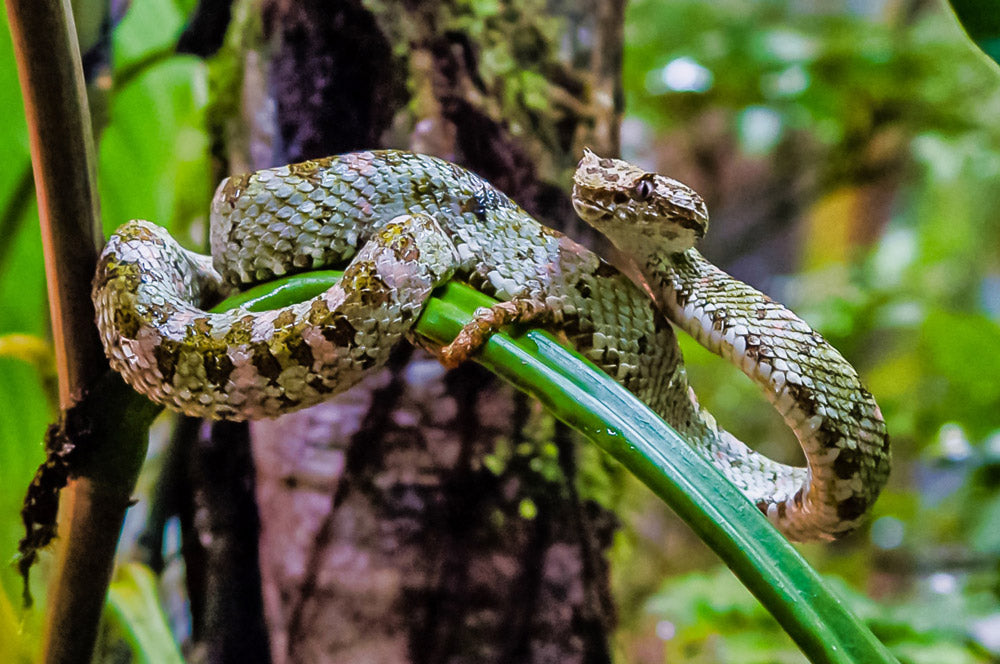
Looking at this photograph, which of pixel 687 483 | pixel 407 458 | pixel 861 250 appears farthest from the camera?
pixel 861 250

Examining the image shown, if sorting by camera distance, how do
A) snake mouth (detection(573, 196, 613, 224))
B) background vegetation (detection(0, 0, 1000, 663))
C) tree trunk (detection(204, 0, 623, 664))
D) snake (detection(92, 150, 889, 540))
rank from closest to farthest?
snake (detection(92, 150, 889, 540)), snake mouth (detection(573, 196, 613, 224)), tree trunk (detection(204, 0, 623, 664)), background vegetation (detection(0, 0, 1000, 663))

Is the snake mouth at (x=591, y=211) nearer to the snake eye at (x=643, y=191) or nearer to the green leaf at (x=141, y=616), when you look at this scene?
the snake eye at (x=643, y=191)

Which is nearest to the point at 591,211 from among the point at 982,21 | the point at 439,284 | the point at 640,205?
the point at 640,205

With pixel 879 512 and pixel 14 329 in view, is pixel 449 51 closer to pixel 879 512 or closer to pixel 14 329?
pixel 14 329

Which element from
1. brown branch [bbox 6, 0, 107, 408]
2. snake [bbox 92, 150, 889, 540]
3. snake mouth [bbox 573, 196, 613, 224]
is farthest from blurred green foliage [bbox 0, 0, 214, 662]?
snake mouth [bbox 573, 196, 613, 224]

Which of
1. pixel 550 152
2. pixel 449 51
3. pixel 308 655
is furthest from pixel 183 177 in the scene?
pixel 308 655

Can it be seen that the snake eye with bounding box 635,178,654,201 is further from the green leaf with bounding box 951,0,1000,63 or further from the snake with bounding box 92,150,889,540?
the green leaf with bounding box 951,0,1000,63

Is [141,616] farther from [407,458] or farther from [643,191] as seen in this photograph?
[643,191]
